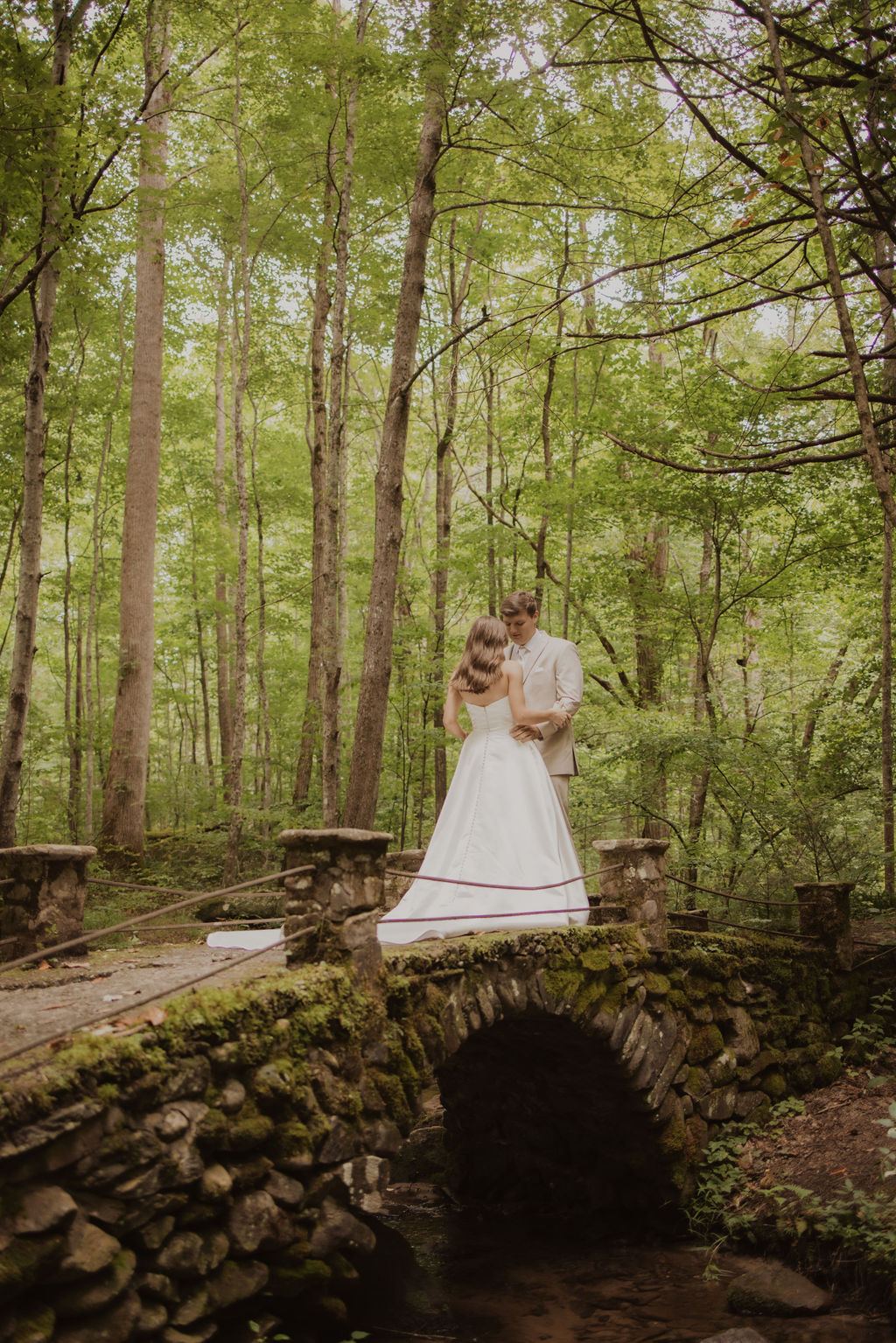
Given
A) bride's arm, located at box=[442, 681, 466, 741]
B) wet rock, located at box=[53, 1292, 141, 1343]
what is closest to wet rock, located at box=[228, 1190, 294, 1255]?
wet rock, located at box=[53, 1292, 141, 1343]

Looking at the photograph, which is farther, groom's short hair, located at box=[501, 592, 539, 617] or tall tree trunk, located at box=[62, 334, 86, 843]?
tall tree trunk, located at box=[62, 334, 86, 843]

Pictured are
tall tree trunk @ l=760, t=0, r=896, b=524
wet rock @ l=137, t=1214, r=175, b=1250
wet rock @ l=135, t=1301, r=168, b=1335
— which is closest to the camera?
wet rock @ l=135, t=1301, r=168, b=1335

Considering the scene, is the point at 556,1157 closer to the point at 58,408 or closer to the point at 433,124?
the point at 433,124

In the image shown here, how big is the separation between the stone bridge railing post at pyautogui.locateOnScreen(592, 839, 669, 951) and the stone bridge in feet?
0.10

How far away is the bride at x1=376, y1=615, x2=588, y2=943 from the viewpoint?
18.2 ft

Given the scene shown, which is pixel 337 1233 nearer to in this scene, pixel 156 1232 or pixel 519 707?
pixel 156 1232

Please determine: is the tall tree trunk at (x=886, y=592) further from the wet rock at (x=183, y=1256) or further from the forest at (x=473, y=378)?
the wet rock at (x=183, y=1256)

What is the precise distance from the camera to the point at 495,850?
19.0 feet

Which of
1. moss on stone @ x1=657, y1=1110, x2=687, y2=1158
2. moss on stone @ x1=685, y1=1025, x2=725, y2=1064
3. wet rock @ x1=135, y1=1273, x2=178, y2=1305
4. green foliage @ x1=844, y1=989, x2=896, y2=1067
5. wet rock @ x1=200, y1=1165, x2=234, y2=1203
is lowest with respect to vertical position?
moss on stone @ x1=657, y1=1110, x2=687, y2=1158

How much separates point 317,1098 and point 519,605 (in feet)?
11.7

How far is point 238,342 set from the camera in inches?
621

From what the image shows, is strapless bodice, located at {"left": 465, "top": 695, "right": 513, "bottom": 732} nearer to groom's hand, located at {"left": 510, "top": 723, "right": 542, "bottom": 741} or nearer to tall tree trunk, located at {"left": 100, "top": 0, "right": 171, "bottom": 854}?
groom's hand, located at {"left": 510, "top": 723, "right": 542, "bottom": 741}

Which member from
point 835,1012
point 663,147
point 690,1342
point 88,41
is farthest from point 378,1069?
point 663,147

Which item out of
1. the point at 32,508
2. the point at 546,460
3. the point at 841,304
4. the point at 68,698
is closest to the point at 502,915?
the point at 841,304
